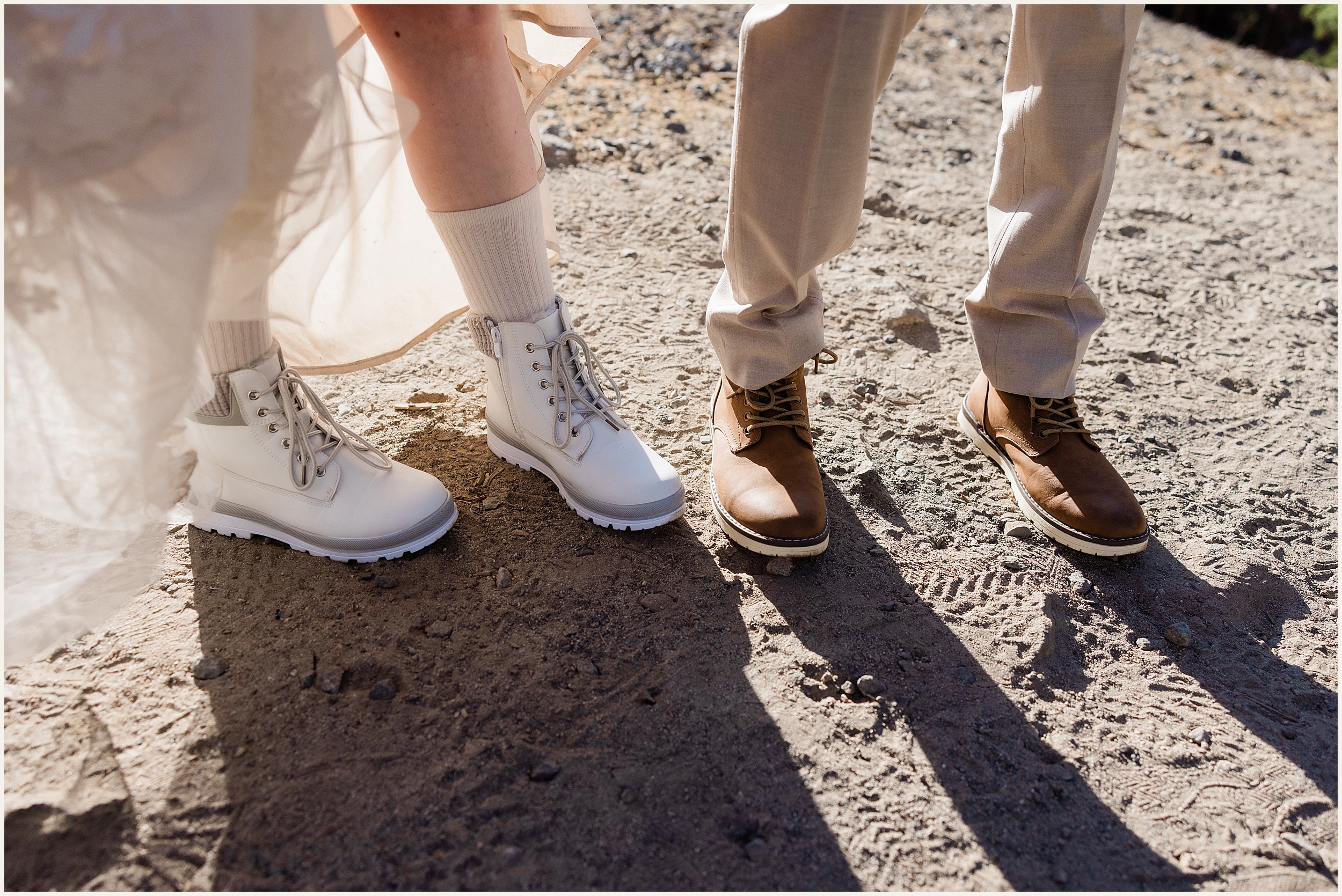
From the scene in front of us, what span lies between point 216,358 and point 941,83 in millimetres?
3771

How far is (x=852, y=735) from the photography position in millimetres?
1254

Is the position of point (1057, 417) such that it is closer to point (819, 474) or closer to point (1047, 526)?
point (1047, 526)

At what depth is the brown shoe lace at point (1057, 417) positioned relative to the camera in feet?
5.50

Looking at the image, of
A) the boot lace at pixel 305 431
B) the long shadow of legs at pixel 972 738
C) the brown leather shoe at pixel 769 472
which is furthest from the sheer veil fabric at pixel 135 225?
the long shadow of legs at pixel 972 738

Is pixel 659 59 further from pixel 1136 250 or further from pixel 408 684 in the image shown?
pixel 408 684

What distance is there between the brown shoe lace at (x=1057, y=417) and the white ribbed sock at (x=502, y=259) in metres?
1.00

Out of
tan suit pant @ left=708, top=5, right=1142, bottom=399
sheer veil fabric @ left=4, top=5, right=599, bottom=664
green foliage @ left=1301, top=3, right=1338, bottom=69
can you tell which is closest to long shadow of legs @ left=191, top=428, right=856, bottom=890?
sheer veil fabric @ left=4, top=5, right=599, bottom=664

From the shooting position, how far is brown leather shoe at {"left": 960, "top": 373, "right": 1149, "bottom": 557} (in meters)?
1.55

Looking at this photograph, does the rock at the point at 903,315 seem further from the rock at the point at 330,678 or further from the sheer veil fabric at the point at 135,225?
the rock at the point at 330,678

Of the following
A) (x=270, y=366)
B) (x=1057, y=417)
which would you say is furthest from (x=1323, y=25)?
(x=270, y=366)

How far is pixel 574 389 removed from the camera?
62.2 inches

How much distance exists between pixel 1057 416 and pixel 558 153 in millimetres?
2026

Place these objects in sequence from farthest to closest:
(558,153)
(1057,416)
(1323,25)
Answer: (1323,25)
(558,153)
(1057,416)

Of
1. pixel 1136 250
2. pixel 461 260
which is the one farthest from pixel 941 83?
pixel 461 260
